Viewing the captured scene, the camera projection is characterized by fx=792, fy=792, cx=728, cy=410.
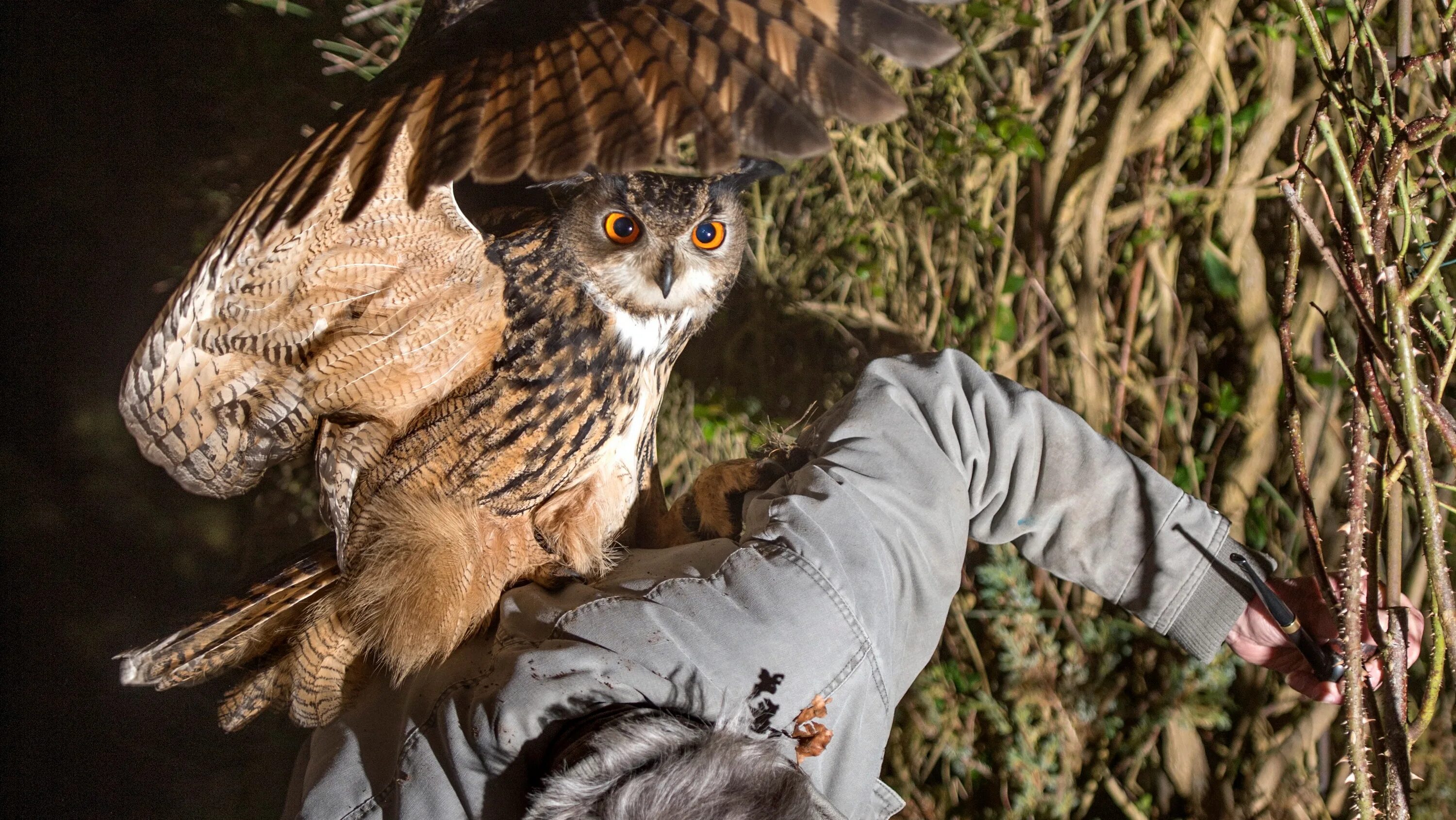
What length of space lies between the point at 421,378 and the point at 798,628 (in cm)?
57

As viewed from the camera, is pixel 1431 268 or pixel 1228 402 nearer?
pixel 1431 268

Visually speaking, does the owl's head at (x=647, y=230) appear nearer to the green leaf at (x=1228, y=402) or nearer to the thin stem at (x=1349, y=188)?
the thin stem at (x=1349, y=188)

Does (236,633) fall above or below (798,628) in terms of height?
below

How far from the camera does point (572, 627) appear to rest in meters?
0.78

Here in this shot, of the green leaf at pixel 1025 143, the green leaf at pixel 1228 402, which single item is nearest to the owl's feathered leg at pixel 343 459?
the green leaf at pixel 1025 143

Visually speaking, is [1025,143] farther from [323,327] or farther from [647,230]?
[323,327]

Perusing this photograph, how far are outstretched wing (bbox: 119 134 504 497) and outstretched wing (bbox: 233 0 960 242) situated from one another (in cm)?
17

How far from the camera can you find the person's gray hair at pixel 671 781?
58cm

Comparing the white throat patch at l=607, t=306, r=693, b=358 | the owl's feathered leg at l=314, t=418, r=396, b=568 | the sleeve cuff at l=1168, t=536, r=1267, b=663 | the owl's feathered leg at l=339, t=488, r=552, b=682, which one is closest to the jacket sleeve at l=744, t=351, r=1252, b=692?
the sleeve cuff at l=1168, t=536, r=1267, b=663

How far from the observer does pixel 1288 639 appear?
3.09 ft

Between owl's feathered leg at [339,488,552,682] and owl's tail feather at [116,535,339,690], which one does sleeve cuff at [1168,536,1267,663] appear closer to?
owl's feathered leg at [339,488,552,682]

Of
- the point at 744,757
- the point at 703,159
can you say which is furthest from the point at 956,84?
the point at 744,757

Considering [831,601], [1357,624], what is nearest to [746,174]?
[831,601]

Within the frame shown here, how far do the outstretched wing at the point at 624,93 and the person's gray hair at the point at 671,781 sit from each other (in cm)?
45
